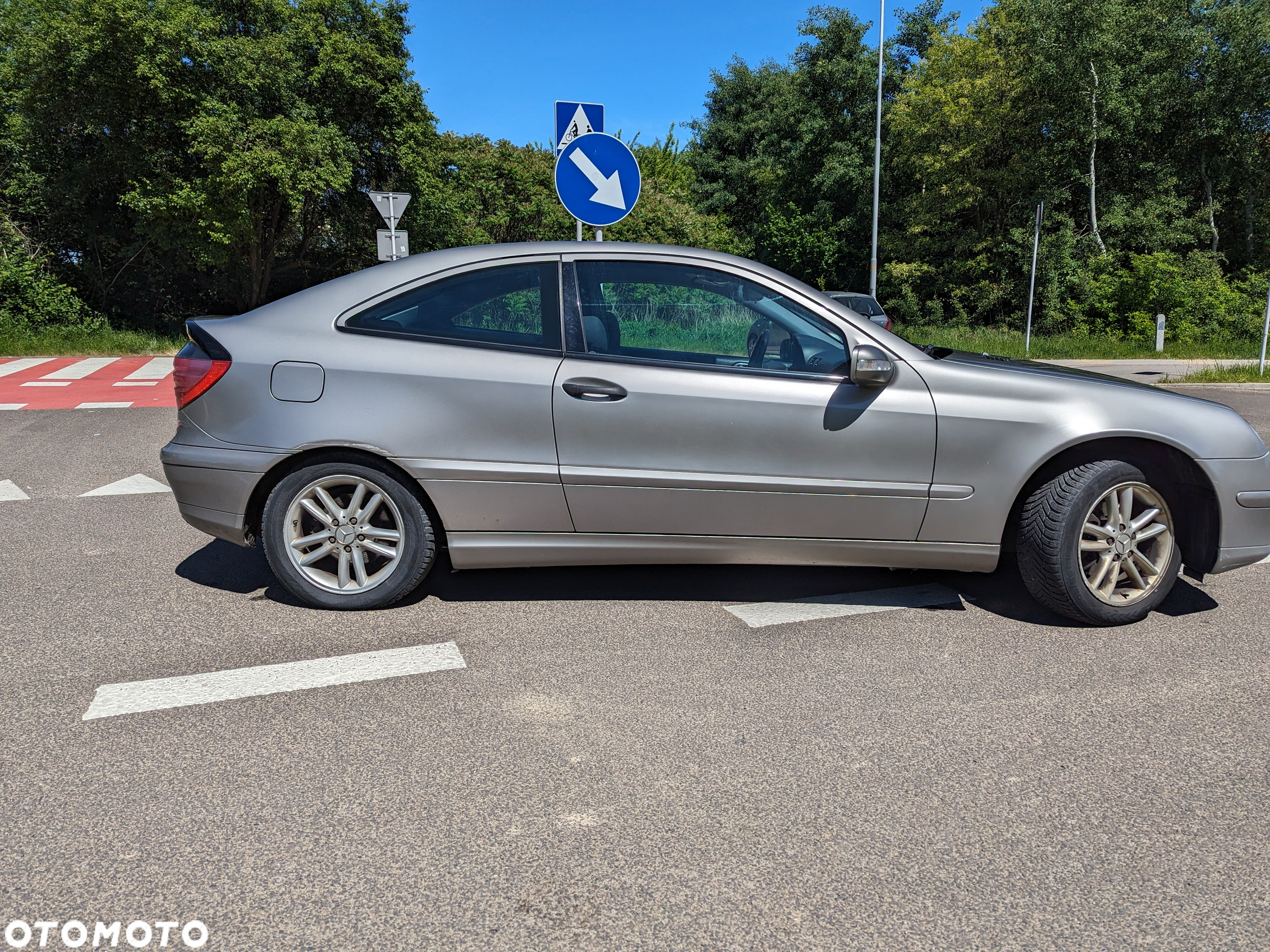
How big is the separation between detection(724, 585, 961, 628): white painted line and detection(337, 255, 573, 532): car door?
0.89m

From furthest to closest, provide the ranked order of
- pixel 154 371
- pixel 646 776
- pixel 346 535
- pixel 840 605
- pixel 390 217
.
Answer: pixel 154 371
pixel 390 217
pixel 840 605
pixel 346 535
pixel 646 776

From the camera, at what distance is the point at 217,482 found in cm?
404

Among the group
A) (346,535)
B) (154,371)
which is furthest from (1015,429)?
(154,371)

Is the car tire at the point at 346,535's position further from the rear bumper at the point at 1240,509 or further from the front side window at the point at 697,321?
the rear bumper at the point at 1240,509

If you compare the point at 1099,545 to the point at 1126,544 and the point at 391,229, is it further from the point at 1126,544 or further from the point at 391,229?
the point at 391,229

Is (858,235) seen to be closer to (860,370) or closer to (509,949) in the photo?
(860,370)

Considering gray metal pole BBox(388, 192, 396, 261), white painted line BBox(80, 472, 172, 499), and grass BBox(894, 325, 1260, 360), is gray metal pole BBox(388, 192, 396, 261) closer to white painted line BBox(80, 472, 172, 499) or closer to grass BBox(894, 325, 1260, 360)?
white painted line BBox(80, 472, 172, 499)

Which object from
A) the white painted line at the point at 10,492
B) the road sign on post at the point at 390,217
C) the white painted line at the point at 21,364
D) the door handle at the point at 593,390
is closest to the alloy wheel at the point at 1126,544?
the door handle at the point at 593,390

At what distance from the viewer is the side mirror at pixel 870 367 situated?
12.2 ft

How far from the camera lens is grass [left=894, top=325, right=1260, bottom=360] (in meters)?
20.8

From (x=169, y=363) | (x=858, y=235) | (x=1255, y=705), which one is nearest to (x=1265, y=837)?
(x=1255, y=705)

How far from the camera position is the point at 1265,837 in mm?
2434

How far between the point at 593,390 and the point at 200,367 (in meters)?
1.67

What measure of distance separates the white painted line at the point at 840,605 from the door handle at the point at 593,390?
1.08 metres
